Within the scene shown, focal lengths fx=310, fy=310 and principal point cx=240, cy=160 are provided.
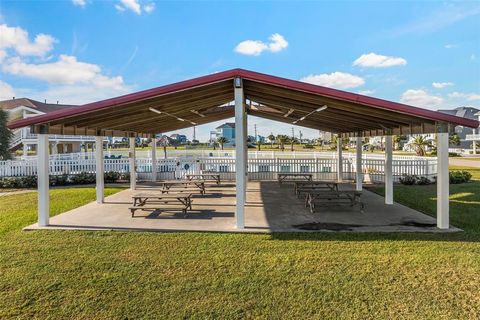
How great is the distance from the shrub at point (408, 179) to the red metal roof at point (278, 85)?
8.33 meters

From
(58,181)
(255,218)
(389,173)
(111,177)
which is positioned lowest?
(255,218)

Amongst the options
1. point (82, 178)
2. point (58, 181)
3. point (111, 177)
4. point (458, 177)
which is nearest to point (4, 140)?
point (58, 181)

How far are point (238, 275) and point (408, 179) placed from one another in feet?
41.0

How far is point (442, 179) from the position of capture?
6.74 m

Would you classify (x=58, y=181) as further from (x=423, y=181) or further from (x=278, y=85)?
(x=423, y=181)

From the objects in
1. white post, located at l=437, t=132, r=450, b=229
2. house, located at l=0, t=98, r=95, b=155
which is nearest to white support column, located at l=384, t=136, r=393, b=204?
white post, located at l=437, t=132, r=450, b=229

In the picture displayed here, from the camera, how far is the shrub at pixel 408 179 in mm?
14156

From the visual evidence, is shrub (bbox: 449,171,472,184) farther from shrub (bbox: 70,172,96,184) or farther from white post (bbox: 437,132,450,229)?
shrub (bbox: 70,172,96,184)

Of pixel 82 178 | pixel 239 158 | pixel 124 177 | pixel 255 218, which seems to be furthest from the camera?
pixel 124 177

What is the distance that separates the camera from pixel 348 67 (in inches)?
802

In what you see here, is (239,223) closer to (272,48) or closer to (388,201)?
(388,201)

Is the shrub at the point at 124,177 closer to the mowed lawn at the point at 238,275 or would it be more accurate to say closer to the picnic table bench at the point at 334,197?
the mowed lawn at the point at 238,275

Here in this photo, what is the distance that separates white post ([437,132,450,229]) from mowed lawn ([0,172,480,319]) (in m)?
0.55

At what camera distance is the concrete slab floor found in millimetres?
6969
